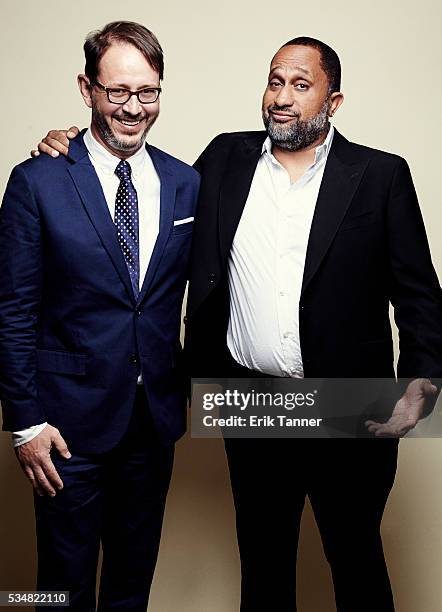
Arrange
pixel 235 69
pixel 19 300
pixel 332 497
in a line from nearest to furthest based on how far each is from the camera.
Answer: pixel 19 300 < pixel 332 497 < pixel 235 69

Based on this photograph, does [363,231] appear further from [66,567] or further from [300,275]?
[66,567]

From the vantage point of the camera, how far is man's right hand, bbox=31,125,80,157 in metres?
2.33

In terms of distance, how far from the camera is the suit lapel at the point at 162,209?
91.7 inches

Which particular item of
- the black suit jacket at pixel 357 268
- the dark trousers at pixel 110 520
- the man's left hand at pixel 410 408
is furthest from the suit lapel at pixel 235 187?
the man's left hand at pixel 410 408

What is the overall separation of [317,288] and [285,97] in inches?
18.8

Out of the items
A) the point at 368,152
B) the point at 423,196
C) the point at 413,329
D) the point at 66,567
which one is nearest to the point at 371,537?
the point at 413,329

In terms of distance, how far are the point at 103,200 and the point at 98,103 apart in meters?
0.23

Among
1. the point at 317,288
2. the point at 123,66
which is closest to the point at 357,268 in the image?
the point at 317,288

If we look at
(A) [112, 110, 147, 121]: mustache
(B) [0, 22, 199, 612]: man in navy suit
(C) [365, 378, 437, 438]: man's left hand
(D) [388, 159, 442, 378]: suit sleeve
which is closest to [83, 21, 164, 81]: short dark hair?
(B) [0, 22, 199, 612]: man in navy suit

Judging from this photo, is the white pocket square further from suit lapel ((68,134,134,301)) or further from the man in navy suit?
suit lapel ((68,134,134,301))

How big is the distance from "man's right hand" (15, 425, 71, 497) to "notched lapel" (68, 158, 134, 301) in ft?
1.31

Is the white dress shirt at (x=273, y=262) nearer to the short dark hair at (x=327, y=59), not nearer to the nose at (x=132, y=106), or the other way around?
the short dark hair at (x=327, y=59)

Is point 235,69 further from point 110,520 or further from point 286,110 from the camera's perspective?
point 110,520

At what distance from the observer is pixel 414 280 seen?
2338 mm
